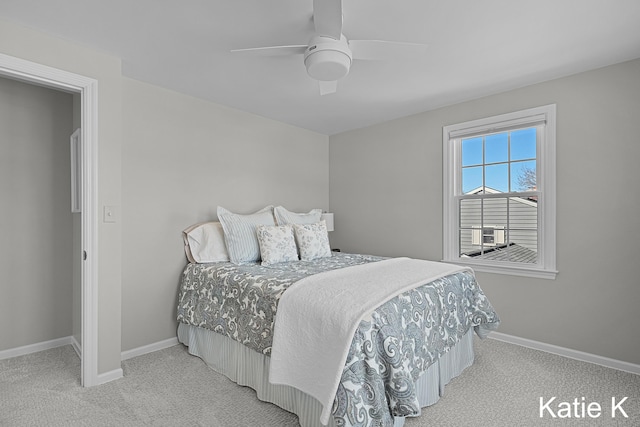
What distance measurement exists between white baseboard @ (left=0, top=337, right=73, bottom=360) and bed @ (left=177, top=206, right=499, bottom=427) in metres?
1.11

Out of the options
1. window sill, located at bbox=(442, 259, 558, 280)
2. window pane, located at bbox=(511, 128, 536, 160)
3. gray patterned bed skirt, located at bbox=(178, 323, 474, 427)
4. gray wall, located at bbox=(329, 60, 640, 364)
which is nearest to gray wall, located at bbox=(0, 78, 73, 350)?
gray patterned bed skirt, located at bbox=(178, 323, 474, 427)

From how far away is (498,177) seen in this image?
338cm

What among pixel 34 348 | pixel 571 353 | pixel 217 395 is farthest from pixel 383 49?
pixel 34 348

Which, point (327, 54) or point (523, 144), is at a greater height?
point (327, 54)

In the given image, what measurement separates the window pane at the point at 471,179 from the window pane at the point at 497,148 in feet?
0.49

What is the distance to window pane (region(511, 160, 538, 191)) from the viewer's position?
3143mm

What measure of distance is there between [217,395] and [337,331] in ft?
3.89

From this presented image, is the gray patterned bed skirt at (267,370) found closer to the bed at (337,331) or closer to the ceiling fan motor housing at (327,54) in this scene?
the bed at (337,331)

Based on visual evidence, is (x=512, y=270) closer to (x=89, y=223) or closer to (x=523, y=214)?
(x=523, y=214)

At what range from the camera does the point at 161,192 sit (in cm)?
308

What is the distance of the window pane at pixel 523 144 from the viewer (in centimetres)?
313

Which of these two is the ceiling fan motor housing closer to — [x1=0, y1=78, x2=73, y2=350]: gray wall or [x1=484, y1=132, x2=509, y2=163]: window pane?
[x1=484, y1=132, x2=509, y2=163]: window pane

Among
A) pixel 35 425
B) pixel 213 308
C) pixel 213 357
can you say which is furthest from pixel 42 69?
pixel 213 357

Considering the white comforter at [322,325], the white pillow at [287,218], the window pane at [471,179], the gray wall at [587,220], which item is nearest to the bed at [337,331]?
the white comforter at [322,325]
